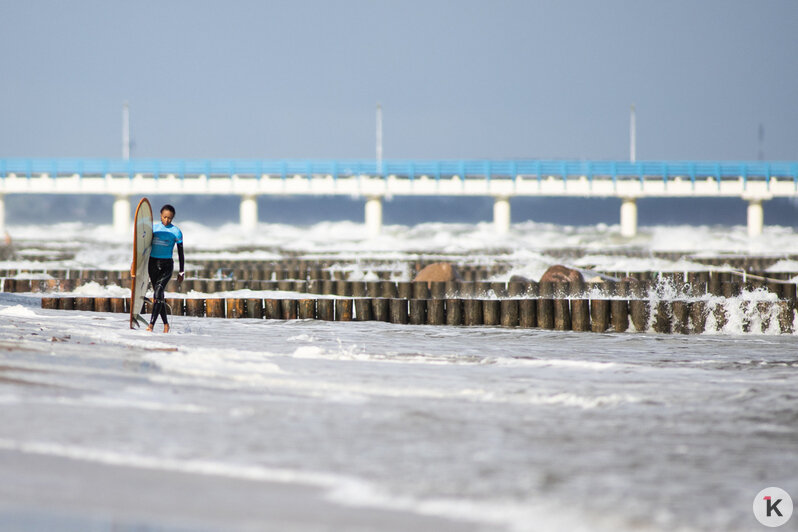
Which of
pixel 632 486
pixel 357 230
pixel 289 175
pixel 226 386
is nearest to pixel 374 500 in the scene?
pixel 632 486

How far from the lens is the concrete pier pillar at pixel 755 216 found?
53.1 m

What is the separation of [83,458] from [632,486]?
2227 millimetres

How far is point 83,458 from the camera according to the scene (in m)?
3.68

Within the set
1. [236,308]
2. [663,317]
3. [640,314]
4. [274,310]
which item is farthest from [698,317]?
[236,308]

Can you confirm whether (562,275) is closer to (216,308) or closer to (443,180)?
(216,308)

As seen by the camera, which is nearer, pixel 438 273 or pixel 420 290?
pixel 420 290

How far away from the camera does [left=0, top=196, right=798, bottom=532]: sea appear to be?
3.17 meters

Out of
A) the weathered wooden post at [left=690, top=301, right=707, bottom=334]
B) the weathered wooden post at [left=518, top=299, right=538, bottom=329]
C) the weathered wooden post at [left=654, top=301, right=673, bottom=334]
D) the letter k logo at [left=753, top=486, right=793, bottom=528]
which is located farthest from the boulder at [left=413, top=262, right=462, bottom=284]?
the letter k logo at [left=753, top=486, right=793, bottom=528]

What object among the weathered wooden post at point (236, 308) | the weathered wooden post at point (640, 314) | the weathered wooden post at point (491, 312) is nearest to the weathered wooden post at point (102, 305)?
the weathered wooden post at point (236, 308)

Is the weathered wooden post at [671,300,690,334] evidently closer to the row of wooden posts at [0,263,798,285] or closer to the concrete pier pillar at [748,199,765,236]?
the row of wooden posts at [0,263,798,285]

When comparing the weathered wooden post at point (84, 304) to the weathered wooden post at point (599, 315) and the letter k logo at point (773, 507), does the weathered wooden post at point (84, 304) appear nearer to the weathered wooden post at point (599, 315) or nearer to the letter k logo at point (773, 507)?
the weathered wooden post at point (599, 315)

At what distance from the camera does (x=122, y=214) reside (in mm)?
54219

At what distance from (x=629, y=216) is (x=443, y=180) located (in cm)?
1186

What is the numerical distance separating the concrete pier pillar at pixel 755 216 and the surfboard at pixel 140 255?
50.3 metres
